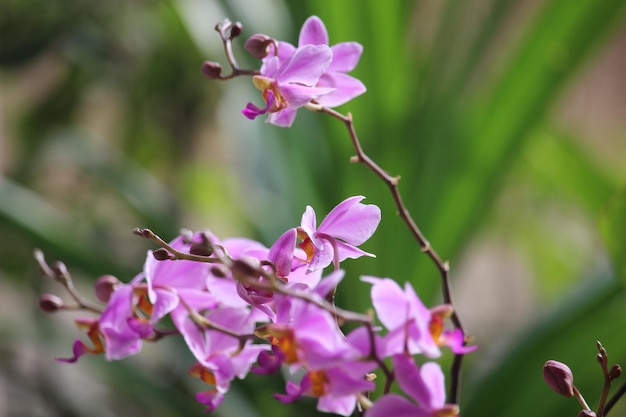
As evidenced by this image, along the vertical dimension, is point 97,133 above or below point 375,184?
below

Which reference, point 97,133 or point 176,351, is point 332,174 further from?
point 97,133

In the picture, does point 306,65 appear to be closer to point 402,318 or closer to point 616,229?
point 402,318

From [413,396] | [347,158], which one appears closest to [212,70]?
[413,396]

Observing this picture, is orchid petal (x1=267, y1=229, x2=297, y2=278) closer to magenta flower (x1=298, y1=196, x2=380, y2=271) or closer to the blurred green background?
magenta flower (x1=298, y1=196, x2=380, y2=271)

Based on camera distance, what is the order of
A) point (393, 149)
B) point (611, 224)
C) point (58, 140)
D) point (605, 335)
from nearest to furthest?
point (611, 224) < point (605, 335) < point (393, 149) < point (58, 140)

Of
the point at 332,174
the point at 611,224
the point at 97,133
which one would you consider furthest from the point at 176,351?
the point at 97,133

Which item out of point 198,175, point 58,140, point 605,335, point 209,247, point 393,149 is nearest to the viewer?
point 209,247

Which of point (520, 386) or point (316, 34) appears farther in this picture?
point (520, 386)
